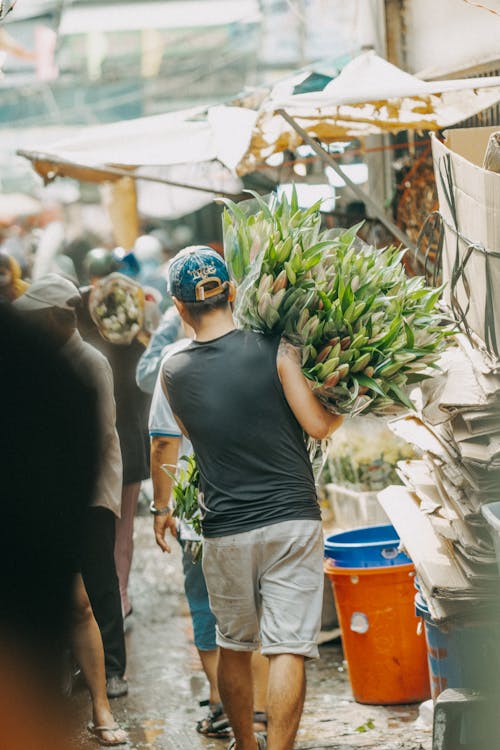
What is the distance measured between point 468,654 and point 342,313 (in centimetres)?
155

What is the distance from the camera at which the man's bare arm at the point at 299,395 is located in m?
4.78

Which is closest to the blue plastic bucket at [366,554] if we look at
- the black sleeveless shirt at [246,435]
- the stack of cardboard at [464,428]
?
the stack of cardboard at [464,428]

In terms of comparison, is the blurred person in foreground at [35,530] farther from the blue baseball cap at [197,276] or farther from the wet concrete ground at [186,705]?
the wet concrete ground at [186,705]

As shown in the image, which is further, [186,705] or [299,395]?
[186,705]

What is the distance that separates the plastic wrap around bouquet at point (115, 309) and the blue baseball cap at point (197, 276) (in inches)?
107

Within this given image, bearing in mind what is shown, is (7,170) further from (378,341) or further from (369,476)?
(378,341)

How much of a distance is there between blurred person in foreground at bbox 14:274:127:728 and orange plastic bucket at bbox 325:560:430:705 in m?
1.24

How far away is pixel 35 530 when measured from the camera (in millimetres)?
3686

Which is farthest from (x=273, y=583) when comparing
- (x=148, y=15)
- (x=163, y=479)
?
(x=148, y=15)

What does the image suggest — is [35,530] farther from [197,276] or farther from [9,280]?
[9,280]

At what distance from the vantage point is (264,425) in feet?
15.8

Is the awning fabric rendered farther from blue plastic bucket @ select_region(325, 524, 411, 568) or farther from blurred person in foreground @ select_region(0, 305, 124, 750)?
blurred person in foreground @ select_region(0, 305, 124, 750)

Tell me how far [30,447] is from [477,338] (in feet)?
7.04

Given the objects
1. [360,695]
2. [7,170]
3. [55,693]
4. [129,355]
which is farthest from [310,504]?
[7,170]
